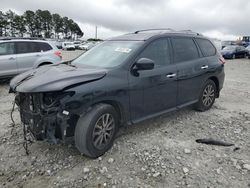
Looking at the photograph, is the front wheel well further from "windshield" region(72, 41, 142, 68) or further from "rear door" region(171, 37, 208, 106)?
"rear door" region(171, 37, 208, 106)

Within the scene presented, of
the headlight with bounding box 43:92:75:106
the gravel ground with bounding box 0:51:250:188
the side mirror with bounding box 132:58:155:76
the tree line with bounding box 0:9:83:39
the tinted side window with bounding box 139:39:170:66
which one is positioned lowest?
the gravel ground with bounding box 0:51:250:188

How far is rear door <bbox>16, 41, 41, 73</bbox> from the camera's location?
8.89m

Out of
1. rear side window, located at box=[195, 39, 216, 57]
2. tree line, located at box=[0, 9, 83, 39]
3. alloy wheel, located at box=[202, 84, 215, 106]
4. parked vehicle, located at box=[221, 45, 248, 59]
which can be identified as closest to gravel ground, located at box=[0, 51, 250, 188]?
alloy wheel, located at box=[202, 84, 215, 106]

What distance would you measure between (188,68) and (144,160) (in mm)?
2165

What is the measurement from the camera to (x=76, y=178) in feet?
10.9

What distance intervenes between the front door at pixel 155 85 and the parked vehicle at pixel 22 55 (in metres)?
5.17

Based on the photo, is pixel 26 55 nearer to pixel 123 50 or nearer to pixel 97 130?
pixel 123 50

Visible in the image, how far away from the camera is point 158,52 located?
458 centimetres

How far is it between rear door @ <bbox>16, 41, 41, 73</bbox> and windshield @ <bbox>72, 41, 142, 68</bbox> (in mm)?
4728

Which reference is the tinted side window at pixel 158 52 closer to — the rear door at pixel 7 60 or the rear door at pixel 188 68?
the rear door at pixel 188 68

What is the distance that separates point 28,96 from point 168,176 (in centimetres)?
211

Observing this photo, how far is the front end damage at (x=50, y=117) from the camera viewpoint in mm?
3342

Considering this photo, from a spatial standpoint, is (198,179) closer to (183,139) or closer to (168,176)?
(168,176)

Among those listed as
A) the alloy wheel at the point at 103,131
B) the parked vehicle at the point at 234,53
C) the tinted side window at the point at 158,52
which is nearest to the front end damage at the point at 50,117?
the alloy wheel at the point at 103,131
